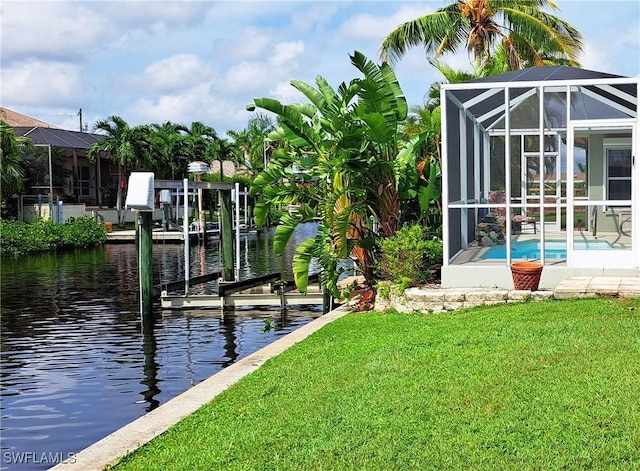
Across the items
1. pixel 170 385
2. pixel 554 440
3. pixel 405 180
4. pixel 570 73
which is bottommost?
pixel 170 385

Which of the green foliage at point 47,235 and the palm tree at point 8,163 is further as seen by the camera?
the palm tree at point 8,163

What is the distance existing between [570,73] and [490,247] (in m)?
3.63

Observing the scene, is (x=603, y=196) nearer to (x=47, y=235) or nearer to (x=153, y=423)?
(x=153, y=423)

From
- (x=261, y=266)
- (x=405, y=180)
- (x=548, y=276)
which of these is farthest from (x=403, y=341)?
(x=261, y=266)

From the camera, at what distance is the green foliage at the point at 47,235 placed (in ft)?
124

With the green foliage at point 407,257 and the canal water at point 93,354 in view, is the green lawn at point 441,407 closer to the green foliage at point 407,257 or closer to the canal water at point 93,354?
the canal water at point 93,354

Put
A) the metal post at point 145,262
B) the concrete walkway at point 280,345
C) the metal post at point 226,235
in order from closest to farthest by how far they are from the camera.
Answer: the concrete walkway at point 280,345 < the metal post at point 145,262 < the metal post at point 226,235

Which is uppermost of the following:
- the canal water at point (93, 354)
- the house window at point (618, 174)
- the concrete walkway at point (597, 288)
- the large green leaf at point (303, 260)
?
the house window at point (618, 174)

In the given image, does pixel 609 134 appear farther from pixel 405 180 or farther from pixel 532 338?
pixel 532 338

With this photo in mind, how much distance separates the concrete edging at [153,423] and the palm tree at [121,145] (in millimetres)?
46145

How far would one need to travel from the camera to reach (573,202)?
1350 centimetres

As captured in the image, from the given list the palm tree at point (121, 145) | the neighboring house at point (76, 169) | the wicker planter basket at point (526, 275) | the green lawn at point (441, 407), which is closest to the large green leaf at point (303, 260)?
the wicker planter basket at point (526, 275)

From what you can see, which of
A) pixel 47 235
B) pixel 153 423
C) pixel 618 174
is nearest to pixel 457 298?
pixel 618 174

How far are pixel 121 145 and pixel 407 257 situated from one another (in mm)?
44757
